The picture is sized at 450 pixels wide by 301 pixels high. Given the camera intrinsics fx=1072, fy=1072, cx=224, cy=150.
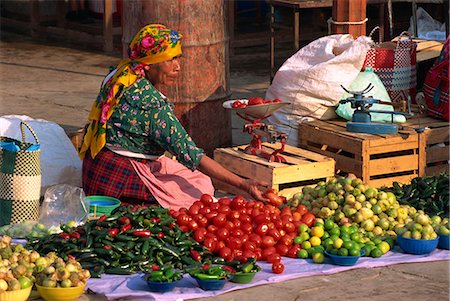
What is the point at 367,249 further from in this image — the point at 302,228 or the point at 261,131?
the point at 261,131

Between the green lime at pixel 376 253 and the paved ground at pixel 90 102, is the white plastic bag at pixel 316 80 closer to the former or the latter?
the paved ground at pixel 90 102

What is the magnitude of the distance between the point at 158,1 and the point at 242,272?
3.22 metres

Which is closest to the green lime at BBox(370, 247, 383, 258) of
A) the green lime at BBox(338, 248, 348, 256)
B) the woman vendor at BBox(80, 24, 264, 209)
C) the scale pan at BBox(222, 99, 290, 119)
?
the green lime at BBox(338, 248, 348, 256)

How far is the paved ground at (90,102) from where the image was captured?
19.9 ft

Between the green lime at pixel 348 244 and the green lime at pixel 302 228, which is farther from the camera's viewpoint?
the green lime at pixel 302 228

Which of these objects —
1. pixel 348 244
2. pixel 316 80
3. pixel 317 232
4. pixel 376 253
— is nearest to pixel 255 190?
pixel 317 232

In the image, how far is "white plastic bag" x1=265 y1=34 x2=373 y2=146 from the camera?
8453 millimetres

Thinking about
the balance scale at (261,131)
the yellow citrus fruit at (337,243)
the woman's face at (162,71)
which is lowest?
the yellow citrus fruit at (337,243)

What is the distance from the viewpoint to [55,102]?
448 inches

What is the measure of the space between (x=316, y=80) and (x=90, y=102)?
3.62m

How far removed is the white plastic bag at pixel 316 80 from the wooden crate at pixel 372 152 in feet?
0.54

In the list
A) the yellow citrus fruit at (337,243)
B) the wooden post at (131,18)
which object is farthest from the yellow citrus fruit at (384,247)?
the wooden post at (131,18)

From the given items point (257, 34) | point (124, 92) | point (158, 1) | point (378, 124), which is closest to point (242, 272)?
point (124, 92)

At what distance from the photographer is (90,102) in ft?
37.4
